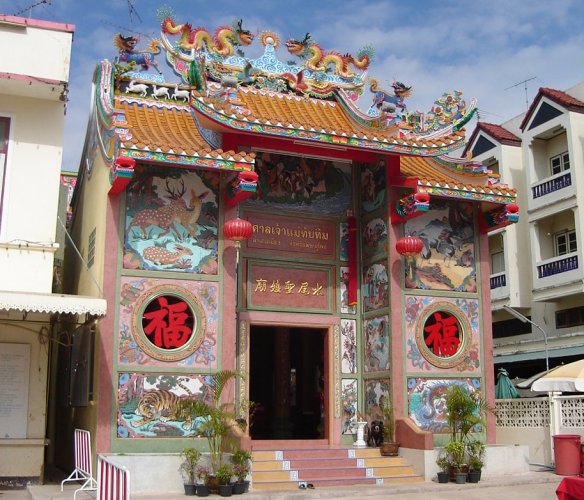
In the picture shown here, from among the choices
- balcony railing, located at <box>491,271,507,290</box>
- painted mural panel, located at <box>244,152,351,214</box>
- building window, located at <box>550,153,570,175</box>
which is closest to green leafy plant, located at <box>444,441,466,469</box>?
painted mural panel, located at <box>244,152,351,214</box>

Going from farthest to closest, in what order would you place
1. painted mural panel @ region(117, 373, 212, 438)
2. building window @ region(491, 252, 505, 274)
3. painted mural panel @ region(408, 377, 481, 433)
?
building window @ region(491, 252, 505, 274) → painted mural panel @ region(408, 377, 481, 433) → painted mural panel @ region(117, 373, 212, 438)

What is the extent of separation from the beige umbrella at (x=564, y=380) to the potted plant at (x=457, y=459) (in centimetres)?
218

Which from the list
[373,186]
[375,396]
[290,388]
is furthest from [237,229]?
[290,388]

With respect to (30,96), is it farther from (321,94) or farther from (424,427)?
(424,427)

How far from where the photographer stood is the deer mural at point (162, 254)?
36.6 feet

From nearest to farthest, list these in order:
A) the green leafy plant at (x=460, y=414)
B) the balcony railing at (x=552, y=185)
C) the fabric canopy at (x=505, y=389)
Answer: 1. the green leafy plant at (x=460, y=414)
2. the fabric canopy at (x=505, y=389)
3. the balcony railing at (x=552, y=185)

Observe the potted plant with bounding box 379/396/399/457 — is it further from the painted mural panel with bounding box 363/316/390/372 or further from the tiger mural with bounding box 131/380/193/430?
the tiger mural with bounding box 131/380/193/430

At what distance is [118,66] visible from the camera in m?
12.8

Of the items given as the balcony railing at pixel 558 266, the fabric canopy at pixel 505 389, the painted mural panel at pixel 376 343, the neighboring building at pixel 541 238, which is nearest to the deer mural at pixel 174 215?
the painted mural panel at pixel 376 343

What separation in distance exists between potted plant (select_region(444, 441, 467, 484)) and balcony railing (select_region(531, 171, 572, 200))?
42.4 ft

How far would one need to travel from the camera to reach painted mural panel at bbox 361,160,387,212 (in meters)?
12.9

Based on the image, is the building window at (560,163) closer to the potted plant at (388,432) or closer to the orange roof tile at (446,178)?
the orange roof tile at (446,178)

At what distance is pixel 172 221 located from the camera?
11352mm

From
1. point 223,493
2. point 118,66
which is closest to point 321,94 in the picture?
point 118,66
